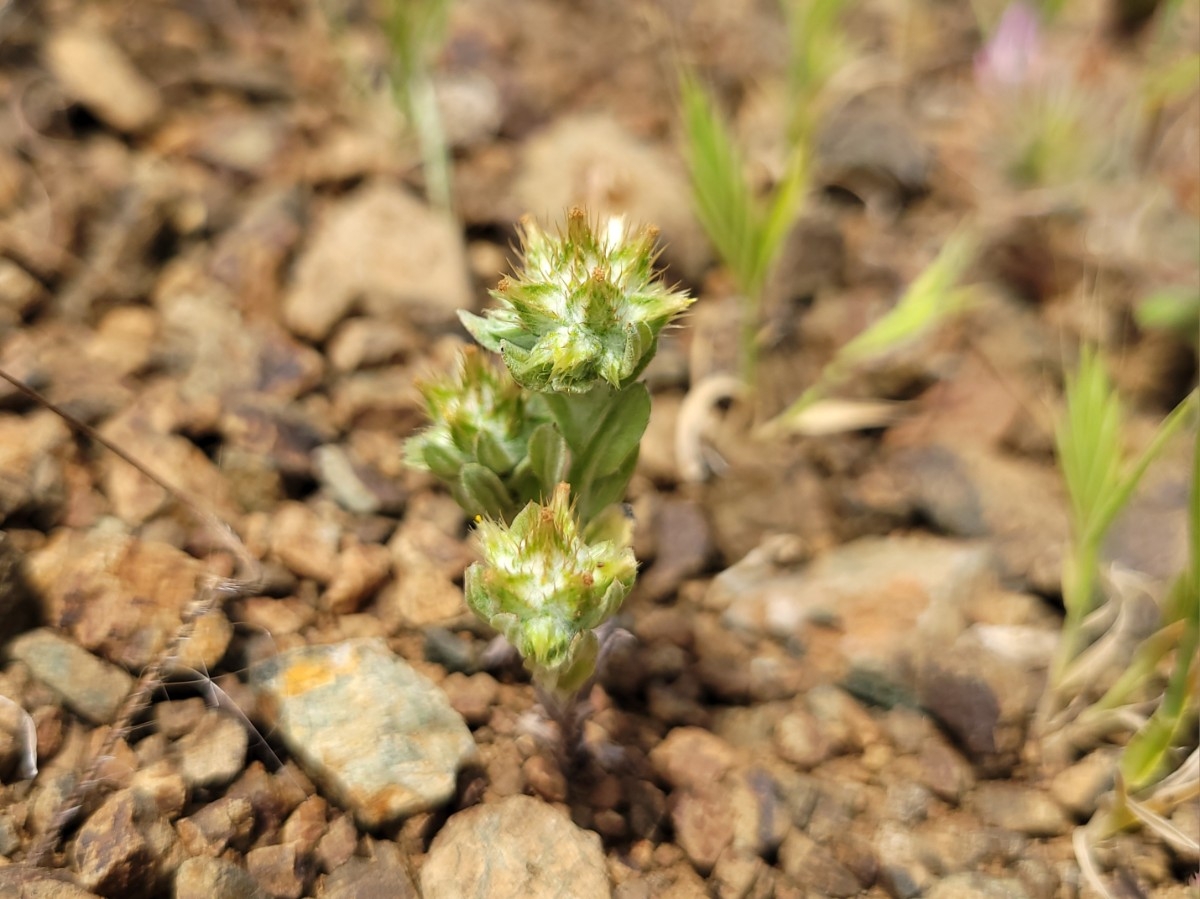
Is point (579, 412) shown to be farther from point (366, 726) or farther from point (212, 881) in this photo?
point (212, 881)

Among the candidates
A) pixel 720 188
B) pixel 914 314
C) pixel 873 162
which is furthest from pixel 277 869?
pixel 873 162

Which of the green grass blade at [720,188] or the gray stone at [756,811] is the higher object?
the green grass blade at [720,188]

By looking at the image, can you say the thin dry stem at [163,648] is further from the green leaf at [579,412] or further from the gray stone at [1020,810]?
the gray stone at [1020,810]

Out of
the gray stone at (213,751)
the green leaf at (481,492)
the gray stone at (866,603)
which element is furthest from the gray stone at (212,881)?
the gray stone at (866,603)

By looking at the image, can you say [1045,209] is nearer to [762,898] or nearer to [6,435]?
[762,898]

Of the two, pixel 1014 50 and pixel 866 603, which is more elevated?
pixel 1014 50
